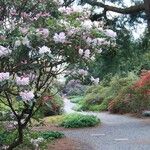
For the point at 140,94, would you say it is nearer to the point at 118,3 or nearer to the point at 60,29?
the point at 118,3

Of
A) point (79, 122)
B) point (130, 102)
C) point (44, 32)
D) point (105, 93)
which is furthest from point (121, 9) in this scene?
point (105, 93)

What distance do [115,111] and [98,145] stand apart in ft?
36.2

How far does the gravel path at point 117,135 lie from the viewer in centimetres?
1182

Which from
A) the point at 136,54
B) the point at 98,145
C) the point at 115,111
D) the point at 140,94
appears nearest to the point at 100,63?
the point at 136,54

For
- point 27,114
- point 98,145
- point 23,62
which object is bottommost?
point 98,145

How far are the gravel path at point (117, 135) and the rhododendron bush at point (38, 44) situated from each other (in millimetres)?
6140

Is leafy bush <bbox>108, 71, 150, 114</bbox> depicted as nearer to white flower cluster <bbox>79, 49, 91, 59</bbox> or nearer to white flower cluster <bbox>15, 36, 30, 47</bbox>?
white flower cluster <bbox>79, 49, 91, 59</bbox>

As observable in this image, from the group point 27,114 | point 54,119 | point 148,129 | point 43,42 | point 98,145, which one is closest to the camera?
point 43,42

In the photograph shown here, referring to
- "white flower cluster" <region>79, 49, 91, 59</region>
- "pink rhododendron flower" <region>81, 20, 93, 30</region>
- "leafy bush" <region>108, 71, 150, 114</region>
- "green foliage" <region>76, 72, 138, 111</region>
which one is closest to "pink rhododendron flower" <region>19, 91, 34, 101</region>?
"white flower cluster" <region>79, 49, 91, 59</region>

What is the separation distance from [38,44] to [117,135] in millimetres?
9558

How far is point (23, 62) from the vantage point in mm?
4949

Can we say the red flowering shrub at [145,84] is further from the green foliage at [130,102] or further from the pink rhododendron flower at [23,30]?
the pink rhododendron flower at [23,30]

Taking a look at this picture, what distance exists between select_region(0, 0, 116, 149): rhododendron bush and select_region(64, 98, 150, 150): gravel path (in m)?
6.14

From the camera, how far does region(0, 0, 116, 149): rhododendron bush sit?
4734 millimetres
